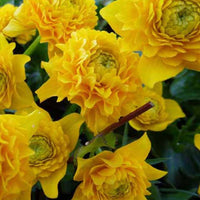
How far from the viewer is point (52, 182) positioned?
591 mm

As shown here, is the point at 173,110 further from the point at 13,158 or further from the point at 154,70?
the point at 13,158

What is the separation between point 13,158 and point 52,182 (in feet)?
0.35

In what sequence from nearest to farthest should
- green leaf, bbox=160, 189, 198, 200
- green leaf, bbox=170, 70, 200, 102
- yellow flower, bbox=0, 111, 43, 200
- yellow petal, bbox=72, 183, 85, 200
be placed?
1. yellow flower, bbox=0, 111, 43, 200
2. yellow petal, bbox=72, 183, 85, 200
3. green leaf, bbox=160, 189, 198, 200
4. green leaf, bbox=170, 70, 200, 102

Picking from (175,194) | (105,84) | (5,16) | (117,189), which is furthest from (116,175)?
(5,16)

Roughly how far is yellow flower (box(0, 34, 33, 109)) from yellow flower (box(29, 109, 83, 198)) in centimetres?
5

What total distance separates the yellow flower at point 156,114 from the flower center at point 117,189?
0.65 feet

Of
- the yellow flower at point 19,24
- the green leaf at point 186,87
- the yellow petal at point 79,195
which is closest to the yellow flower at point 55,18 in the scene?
the yellow flower at point 19,24

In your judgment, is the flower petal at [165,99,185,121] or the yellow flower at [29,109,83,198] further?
the flower petal at [165,99,185,121]

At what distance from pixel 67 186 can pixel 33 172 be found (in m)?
0.17

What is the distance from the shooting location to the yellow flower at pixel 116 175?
0.58 m

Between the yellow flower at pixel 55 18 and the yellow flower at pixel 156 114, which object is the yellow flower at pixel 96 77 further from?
the yellow flower at pixel 156 114

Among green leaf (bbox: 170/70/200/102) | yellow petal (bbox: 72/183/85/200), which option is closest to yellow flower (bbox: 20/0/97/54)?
yellow petal (bbox: 72/183/85/200)

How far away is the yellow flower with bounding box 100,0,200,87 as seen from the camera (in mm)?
558

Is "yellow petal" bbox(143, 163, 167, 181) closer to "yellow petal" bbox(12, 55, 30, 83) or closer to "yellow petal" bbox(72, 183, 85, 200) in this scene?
"yellow petal" bbox(72, 183, 85, 200)
